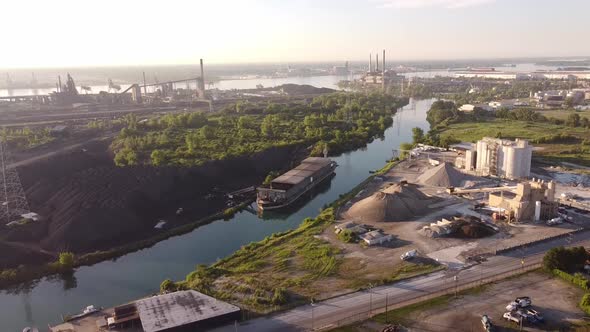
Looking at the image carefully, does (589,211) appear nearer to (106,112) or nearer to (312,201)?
(312,201)

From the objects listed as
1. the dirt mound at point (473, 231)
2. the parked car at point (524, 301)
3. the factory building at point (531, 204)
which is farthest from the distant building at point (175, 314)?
the factory building at point (531, 204)

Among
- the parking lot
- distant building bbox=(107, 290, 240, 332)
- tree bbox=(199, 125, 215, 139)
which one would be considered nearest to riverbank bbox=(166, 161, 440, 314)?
distant building bbox=(107, 290, 240, 332)

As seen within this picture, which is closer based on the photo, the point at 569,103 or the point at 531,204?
the point at 531,204

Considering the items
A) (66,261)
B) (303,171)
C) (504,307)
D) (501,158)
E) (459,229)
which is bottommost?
(504,307)

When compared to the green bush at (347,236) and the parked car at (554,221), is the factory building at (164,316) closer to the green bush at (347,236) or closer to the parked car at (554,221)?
the green bush at (347,236)

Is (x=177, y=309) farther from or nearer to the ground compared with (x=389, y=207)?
nearer to the ground

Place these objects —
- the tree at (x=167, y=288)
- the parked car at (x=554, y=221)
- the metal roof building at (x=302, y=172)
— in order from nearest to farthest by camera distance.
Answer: the tree at (x=167, y=288) → the parked car at (x=554, y=221) → the metal roof building at (x=302, y=172)

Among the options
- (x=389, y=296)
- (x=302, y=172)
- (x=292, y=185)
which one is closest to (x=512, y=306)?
(x=389, y=296)

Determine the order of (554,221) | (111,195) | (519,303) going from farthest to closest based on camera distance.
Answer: (111,195) < (554,221) < (519,303)

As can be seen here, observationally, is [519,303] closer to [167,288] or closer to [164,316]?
[164,316]
